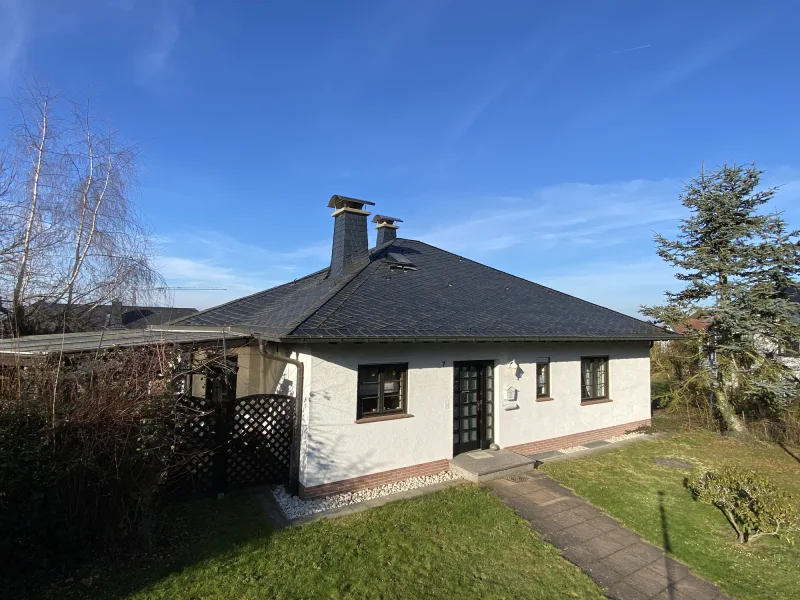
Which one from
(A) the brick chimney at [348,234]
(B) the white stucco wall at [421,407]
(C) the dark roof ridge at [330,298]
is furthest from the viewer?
(A) the brick chimney at [348,234]

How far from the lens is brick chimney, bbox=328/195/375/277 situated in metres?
12.4

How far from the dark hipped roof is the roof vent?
0.06m

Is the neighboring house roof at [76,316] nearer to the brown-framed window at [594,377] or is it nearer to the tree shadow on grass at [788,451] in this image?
the brown-framed window at [594,377]

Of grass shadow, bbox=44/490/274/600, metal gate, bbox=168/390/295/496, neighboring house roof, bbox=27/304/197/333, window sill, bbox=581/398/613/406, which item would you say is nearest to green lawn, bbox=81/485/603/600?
grass shadow, bbox=44/490/274/600

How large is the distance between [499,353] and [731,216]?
31.2 ft

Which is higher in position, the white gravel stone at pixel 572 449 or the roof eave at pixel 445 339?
the roof eave at pixel 445 339

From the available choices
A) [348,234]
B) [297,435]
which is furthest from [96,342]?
[348,234]

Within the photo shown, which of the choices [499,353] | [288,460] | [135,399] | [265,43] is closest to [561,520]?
[499,353]

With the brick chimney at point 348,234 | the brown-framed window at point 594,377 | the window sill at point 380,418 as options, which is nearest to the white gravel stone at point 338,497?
the window sill at point 380,418

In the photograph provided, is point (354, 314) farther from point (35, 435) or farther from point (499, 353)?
point (35, 435)

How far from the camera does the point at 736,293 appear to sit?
13.0 m

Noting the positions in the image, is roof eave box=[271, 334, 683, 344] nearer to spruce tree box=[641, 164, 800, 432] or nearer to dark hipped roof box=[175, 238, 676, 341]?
dark hipped roof box=[175, 238, 676, 341]

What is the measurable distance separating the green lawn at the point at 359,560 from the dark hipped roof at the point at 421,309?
2.92 meters

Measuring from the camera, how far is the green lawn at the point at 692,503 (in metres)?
5.34
